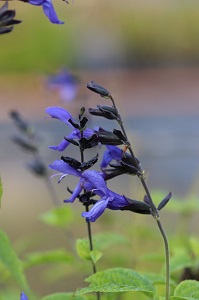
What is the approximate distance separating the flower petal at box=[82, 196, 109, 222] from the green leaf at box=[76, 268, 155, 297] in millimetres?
85

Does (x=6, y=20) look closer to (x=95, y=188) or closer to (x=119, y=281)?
(x=95, y=188)

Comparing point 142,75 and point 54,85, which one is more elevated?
point 54,85

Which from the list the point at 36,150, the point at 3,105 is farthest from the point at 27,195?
the point at 3,105

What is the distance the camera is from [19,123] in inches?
62.7

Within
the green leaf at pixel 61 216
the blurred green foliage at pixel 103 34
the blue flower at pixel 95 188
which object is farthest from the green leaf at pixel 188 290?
the blurred green foliage at pixel 103 34

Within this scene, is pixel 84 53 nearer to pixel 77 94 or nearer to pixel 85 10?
pixel 85 10

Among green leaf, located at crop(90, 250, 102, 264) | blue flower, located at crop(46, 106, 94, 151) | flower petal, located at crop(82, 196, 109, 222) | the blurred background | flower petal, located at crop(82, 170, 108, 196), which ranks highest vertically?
blue flower, located at crop(46, 106, 94, 151)

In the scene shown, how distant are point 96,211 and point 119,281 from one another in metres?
0.10

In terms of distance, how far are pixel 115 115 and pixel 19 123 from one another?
65 centimetres

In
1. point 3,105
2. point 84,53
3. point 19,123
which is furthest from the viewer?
point 84,53

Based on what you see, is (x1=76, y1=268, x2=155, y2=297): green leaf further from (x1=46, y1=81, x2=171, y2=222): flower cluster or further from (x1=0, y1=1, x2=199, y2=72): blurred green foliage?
(x1=0, y1=1, x2=199, y2=72): blurred green foliage

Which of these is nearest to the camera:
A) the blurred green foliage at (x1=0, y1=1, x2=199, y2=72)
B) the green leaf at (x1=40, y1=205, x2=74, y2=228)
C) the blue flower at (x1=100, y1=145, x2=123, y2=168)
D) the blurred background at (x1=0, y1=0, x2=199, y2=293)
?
the blue flower at (x1=100, y1=145, x2=123, y2=168)

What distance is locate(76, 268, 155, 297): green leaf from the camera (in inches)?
36.6

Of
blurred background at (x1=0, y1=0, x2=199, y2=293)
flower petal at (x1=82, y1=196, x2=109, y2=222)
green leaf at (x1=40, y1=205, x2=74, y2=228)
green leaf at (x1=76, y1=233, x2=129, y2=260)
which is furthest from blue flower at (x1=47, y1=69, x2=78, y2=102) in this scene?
blurred background at (x1=0, y1=0, x2=199, y2=293)
